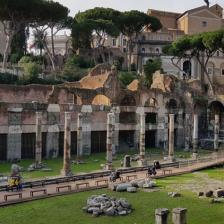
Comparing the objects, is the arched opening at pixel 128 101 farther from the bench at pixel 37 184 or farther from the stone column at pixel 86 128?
the bench at pixel 37 184

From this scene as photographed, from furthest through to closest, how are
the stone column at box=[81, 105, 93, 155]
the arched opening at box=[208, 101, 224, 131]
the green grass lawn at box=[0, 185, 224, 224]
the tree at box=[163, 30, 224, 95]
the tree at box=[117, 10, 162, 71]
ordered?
1. the tree at box=[117, 10, 162, 71]
2. the arched opening at box=[208, 101, 224, 131]
3. the tree at box=[163, 30, 224, 95]
4. the stone column at box=[81, 105, 93, 155]
5. the green grass lawn at box=[0, 185, 224, 224]

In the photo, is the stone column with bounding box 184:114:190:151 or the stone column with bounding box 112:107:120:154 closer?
the stone column with bounding box 112:107:120:154

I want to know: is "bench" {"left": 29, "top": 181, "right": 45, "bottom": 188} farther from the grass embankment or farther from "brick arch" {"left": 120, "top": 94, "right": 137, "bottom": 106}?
"brick arch" {"left": 120, "top": 94, "right": 137, "bottom": 106}

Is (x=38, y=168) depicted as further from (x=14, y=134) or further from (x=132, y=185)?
(x=132, y=185)

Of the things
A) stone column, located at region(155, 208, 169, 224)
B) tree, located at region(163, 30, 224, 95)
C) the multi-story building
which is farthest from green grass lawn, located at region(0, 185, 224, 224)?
the multi-story building

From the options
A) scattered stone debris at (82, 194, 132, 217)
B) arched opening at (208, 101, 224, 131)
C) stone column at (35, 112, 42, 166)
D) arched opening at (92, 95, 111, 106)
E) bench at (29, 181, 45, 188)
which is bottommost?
scattered stone debris at (82, 194, 132, 217)

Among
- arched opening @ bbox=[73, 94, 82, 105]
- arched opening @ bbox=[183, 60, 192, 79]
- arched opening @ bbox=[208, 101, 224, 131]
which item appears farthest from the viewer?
arched opening @ bbox=[183, 60, 192, 79]

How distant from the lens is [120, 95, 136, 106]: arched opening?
45.0 metres

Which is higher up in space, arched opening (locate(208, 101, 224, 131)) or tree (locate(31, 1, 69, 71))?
tree (locate(31, 1, 69, 71))

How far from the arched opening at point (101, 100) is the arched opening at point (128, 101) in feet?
7.78

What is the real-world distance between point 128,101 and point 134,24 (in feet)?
64.8

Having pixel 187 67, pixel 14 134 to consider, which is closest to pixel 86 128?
pixel 14 134

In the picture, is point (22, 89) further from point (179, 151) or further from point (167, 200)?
point (167, 200)

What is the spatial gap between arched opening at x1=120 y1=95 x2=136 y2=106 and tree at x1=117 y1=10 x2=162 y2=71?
58.4 ft
